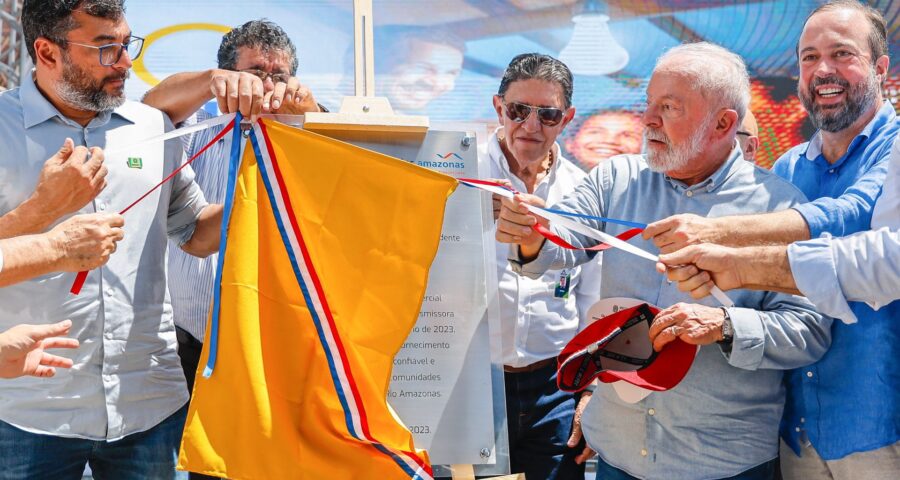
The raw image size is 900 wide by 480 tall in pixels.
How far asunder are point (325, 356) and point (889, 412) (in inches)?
59.5

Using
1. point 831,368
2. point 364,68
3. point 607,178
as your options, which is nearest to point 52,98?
point 364,68

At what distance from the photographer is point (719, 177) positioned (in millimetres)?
2756

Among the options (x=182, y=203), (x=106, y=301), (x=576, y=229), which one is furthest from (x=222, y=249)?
(x=576, y=229)

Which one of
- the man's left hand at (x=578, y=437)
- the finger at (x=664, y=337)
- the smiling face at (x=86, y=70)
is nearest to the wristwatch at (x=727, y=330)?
the finger at (x=664, y=337)

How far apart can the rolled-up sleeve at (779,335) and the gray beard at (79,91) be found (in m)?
1.85

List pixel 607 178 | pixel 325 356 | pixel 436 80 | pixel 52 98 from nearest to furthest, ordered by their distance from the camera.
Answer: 1. pixel 325 356
2. pixel 52 98
3. pixel 607 178
4. pixel 436 80

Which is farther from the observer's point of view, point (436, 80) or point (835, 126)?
point (436, 80)

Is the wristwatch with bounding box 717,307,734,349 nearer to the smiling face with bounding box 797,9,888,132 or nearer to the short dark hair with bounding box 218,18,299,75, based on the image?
the smiling face with bounding box 797,9,888,132

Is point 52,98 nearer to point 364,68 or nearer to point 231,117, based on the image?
point 231,117

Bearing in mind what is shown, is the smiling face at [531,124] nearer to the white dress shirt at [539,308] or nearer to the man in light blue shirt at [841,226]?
the white dress shirt at [539,308]

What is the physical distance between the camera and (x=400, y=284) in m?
2.58

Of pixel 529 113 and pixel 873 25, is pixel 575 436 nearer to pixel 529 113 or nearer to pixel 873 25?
pixel 529 113

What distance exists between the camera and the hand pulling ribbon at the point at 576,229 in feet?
8.17

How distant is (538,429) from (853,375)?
1.17 m
